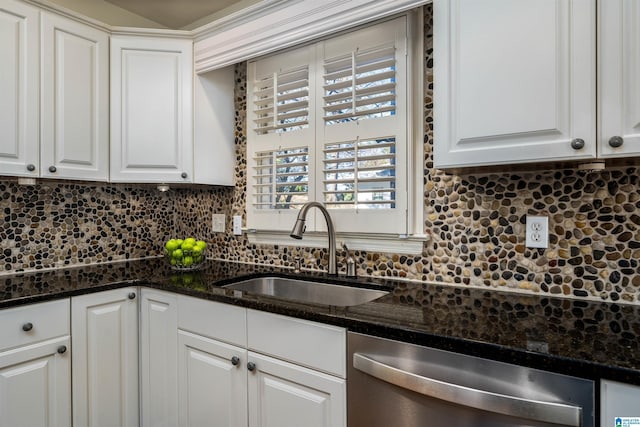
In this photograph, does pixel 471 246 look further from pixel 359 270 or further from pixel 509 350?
pixel 509 350

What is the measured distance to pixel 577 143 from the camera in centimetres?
109

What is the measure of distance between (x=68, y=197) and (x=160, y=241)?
648 millimetres

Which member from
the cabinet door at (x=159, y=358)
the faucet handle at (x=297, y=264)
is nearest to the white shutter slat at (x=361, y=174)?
the faucet handle at (x=297, y=264)

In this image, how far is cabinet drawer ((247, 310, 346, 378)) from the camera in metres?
1.21

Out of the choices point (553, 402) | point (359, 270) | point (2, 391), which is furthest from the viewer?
point (359, 270)

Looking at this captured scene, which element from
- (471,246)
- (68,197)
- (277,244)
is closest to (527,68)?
(471,246)

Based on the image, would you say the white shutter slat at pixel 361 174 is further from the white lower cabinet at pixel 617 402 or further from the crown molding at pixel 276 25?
the white lower cabinet at pixel 617 402

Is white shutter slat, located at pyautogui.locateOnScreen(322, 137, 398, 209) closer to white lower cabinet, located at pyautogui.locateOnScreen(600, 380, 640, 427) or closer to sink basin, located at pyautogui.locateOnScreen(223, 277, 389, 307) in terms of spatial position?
sink basin, located at pyautogui.locateOnScreen(223, 277, 389, 307)

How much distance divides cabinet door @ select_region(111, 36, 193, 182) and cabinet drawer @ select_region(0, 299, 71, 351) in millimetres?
783

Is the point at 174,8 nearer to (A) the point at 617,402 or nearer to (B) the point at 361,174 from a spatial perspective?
(B) the point at 361,174

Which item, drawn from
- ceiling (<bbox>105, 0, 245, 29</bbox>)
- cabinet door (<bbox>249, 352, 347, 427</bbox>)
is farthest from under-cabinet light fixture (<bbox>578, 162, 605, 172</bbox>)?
ceiling (<bbox>105, 0, 245, 29</bbox>)

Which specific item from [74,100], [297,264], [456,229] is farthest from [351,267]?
[74,100]

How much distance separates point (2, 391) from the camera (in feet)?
4.83

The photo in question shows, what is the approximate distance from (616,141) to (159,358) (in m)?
1.95
